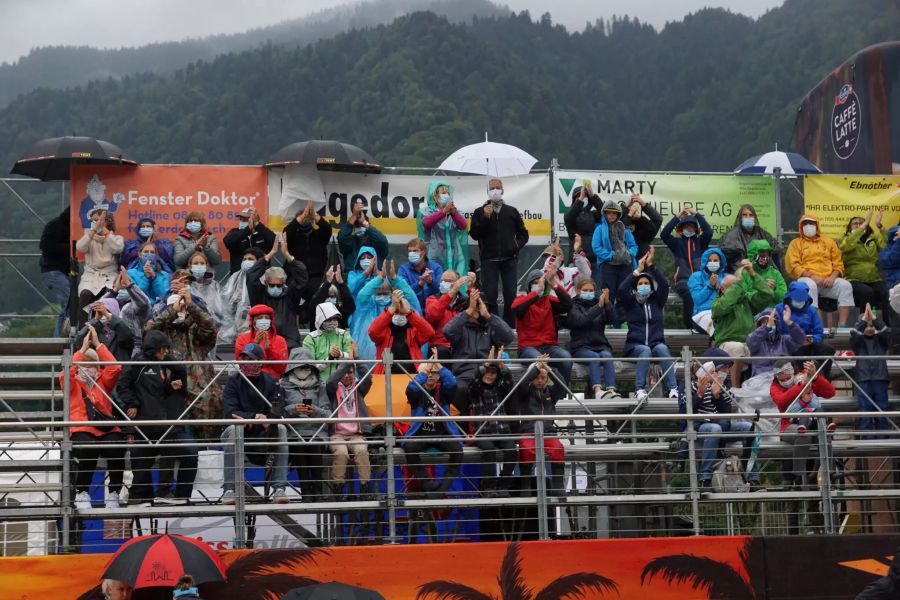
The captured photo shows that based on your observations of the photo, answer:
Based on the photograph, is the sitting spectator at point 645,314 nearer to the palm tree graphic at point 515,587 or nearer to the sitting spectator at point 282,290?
the palm tree graphic at point 515,587

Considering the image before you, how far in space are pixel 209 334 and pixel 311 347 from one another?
1081 mm

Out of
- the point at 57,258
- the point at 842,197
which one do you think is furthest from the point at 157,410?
the point at 842,197

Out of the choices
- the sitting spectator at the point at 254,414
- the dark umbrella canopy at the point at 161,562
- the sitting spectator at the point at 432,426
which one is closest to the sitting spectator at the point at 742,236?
the sitting spectator at the point at 432,426

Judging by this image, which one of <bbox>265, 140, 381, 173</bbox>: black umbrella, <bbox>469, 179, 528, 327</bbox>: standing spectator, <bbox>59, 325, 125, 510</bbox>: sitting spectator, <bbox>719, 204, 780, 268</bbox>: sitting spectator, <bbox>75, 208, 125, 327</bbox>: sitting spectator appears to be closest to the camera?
<bbox>59, 325, 125, 510</bbox>: sitting spectator

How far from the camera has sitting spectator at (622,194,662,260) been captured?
17656 mm

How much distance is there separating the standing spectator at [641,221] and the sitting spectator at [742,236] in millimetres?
933

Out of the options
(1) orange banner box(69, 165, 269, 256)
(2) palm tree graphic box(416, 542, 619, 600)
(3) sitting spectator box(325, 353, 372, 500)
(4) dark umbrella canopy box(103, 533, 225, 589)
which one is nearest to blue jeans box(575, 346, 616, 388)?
(3) sitting spectator box(325, 353, 372, 500)

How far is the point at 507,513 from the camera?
13.3 meters

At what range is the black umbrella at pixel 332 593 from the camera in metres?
11.5

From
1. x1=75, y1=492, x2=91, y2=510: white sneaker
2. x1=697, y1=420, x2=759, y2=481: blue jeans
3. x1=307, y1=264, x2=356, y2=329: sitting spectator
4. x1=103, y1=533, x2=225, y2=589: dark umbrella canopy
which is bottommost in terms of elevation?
x1=103, y1=533, x2=225, y2=589: dark umbrella canopy

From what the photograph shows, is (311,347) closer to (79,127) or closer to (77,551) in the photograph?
(77,551)

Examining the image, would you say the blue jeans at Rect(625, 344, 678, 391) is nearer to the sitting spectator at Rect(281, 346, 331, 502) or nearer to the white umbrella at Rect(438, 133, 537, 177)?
the sitting spectator at Rect(281, 346, 331, 502)

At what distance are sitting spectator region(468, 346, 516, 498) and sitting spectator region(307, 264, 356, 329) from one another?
251cm

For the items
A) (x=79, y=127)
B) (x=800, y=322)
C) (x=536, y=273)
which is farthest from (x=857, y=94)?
(x=79, y=127)
